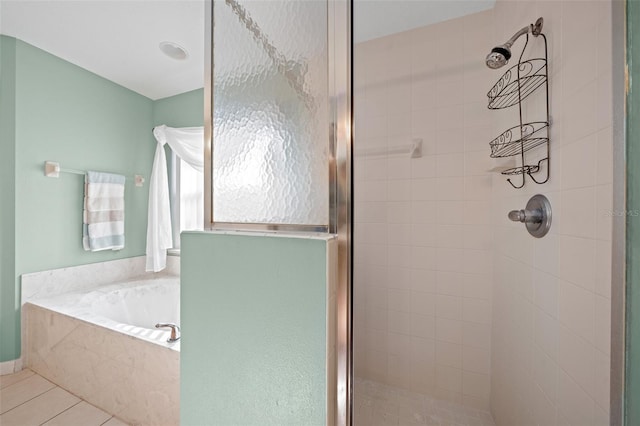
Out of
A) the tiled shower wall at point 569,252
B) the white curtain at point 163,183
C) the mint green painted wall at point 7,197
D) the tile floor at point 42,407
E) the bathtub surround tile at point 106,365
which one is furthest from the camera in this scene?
the white curtain at point 163,183

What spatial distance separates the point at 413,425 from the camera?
4.44 ft

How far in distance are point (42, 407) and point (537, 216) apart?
2.70m

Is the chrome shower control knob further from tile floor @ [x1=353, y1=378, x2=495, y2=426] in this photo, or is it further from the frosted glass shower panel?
tile floor @ [x1=353, y1=378, x2=495, y2=426]

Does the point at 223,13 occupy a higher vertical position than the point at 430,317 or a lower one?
higher

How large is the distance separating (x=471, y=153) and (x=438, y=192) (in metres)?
0.29

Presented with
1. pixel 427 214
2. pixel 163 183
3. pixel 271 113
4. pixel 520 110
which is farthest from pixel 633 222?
pixel 163 183

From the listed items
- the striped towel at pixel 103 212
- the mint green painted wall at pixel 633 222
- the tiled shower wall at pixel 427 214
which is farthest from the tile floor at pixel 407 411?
the striped towel at pixel 103 212

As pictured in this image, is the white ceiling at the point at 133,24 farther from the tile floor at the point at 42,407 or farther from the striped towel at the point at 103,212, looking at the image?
the tile floor at the point at 42,407

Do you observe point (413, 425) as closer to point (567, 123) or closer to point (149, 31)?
point (567, 123)

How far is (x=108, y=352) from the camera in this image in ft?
4.39

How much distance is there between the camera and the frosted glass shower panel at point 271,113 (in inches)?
25.8

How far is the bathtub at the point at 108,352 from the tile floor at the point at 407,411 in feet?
3.28

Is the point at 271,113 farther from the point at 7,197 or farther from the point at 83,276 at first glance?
the point at 83,276

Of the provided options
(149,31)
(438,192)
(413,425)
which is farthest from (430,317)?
(149,31)
